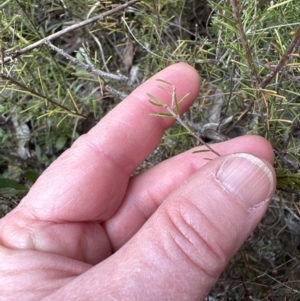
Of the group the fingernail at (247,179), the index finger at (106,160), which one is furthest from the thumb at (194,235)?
the index finger at (106,160)

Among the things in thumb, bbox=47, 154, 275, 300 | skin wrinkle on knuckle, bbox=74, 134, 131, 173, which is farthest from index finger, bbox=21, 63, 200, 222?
thumb, bbox=47, 154, 275, 300

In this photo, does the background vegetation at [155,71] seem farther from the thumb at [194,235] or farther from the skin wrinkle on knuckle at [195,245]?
the skin wrinkle on knuckle at [195,245]

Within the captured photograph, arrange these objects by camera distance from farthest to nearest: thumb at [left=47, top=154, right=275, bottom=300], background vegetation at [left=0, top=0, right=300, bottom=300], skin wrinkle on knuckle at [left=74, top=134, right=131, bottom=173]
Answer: skin wrinkle on knuckle at [left=74, top=134, right=131, bottom=173], background vegetation at [left=0, top=0, right=300, bottom=300], thumb at [left=47, top=154, right=275, bottom=300]

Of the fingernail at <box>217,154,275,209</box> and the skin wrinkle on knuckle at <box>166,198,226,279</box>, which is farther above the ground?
the fingernail at <box>217,154,275,209</box>

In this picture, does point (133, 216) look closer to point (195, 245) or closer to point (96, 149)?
point (96, 149)

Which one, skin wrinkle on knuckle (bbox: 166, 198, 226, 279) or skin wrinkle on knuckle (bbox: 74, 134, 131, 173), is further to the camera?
skin wrinkle on knuckle (bbox: 74, 134, 131, 173)

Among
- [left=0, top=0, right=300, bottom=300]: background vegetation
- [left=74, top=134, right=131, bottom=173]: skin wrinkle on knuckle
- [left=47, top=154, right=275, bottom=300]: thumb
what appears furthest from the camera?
[left=74, top=134, right=131, bottom=173]: skin wrinkle on knuckle

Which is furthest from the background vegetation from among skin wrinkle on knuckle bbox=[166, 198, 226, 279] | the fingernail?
skin wrinkle on knuckle bbox=[166, 198, 226, 279]

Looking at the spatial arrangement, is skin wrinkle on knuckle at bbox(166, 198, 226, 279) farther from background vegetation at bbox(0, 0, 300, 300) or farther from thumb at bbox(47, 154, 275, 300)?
background vegetation at bbox(0, 0, 300, 300)

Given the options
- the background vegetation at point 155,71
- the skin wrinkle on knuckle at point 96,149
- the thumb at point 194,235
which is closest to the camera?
the thumb at point 194,235
